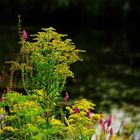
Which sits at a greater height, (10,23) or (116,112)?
(10,23)

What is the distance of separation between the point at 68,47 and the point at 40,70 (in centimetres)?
32

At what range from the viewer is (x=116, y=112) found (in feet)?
43.2

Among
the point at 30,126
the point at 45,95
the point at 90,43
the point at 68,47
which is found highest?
the point at 90,43

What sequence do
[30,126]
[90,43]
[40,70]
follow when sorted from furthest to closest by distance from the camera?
[90,43] → [40,70] → [30,126]

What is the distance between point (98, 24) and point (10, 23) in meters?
3.68

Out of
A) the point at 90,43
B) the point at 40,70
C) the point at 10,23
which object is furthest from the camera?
the point at 10,23

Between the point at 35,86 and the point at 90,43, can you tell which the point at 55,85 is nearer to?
the point at 35,86

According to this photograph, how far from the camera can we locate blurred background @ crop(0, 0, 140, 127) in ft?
49.5

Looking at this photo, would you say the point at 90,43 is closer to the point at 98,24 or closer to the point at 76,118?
the point at 98,24

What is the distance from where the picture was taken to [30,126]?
4641mm

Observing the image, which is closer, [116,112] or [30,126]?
[30,126]

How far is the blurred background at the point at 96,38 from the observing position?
15094 mm

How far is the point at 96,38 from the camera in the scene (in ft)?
73.4

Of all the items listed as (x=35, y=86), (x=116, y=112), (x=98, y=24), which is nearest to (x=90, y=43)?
(x=98, y=24)
